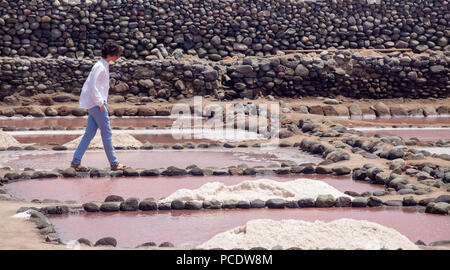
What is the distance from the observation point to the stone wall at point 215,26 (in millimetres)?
26375

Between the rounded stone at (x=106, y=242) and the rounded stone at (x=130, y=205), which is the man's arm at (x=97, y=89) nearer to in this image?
the rounded stone at (x=130, y=205)

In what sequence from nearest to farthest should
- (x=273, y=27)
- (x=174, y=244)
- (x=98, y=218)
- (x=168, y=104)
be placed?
(x=174, y=244) < (x=98, y=218) < (x=168, y=104) < (x=273, y=27)

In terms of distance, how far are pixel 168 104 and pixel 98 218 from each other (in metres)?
15.2

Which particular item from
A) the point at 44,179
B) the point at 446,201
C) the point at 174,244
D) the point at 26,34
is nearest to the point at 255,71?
the point at 26,34

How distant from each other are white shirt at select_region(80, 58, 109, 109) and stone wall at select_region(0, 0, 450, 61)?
16.7m

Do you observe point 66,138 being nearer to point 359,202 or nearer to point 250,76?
point 359,202

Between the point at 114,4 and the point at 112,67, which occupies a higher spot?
the point at 114,4

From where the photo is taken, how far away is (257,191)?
8.30 m

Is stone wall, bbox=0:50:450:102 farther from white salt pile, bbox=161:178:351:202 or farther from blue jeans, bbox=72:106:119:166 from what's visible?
white salt pile, bbox=161:178:351:202

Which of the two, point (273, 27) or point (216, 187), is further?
point (273, 27)

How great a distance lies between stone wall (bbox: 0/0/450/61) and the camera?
2638 cm

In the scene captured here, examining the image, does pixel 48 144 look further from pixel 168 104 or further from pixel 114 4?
pixel 114 4

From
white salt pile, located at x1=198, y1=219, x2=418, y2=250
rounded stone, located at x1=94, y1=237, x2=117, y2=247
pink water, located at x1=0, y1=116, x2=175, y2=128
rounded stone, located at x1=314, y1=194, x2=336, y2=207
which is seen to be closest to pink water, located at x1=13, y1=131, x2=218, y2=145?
pink water, located at x1=0, y1=116, x2=175, y2=128

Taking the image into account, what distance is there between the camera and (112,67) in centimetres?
2322
